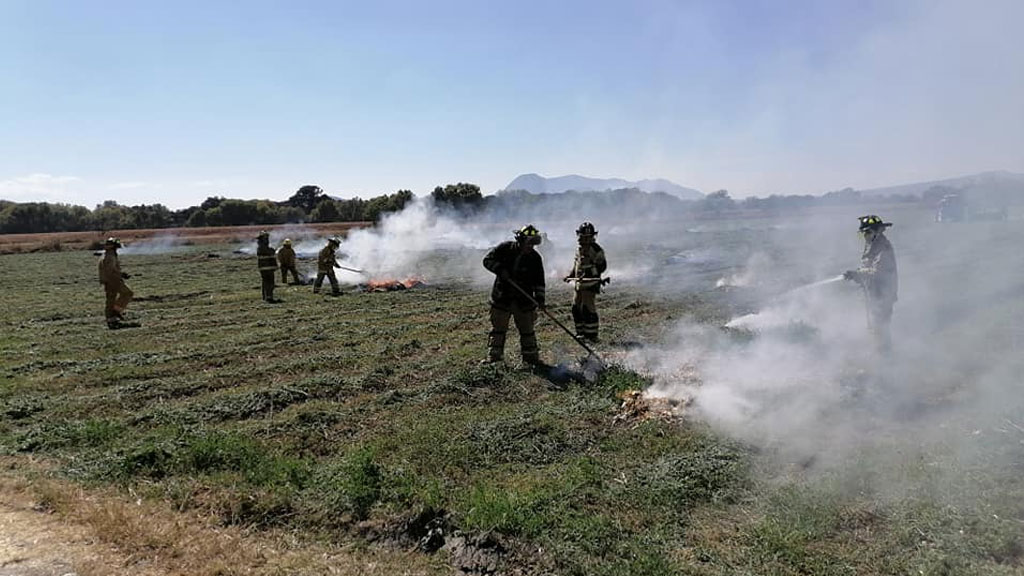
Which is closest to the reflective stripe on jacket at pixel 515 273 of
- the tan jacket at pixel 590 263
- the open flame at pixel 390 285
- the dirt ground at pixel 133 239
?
the tan jacket at pixel 590 263

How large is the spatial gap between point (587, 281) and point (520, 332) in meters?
2.02

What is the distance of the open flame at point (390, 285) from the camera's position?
19.9 m

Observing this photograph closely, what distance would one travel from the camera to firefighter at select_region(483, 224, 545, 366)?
940cm

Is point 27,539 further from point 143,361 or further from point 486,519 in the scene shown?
point 143,361

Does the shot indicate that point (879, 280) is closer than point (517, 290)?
No

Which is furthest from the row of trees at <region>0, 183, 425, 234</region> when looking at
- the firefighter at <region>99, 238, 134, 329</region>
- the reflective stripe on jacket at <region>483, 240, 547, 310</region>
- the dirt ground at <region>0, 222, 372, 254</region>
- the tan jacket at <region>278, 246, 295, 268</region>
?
the reflective stripe on jacket at <region>483, 240, 547, 310</region>

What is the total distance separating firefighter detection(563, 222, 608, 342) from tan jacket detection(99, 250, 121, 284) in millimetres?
10553

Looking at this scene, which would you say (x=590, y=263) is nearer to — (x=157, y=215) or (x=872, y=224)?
(x=872, y=224)

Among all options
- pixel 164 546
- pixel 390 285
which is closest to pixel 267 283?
pixel 390 285

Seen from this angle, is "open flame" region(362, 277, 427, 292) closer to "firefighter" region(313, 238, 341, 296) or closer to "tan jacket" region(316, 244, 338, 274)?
"firefighter" region(313, 238, 341, 296)

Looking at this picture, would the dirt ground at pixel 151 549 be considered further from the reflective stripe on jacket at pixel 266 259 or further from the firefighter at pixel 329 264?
the firefighter at pixel 329 264

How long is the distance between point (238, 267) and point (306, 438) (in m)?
25.0

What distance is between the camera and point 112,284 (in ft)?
45.7

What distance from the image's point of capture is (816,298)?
15.0 metres
